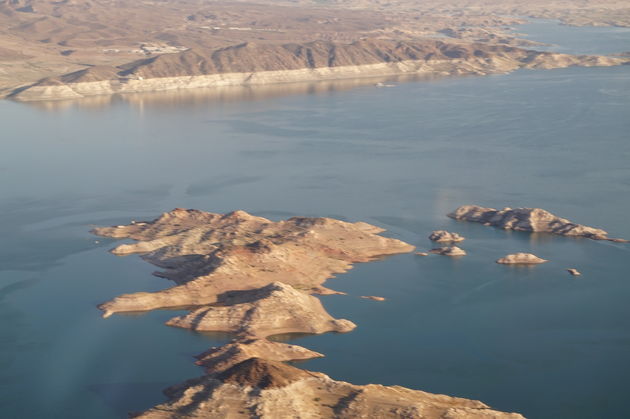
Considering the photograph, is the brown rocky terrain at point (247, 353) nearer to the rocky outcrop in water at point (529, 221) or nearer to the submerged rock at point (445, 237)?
the submerged rock at point (445, 237)

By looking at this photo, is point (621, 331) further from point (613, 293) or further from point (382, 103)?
point (382, 103)

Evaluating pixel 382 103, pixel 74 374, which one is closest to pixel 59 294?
pixel 74 374

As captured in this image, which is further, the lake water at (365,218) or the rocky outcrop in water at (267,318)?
the rocky outcrop in water at (267,318)

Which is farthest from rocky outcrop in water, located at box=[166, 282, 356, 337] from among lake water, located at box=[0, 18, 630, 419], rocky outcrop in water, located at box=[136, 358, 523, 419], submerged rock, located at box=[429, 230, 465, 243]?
submerged rock, located at box=[429, 230, 465, 243]

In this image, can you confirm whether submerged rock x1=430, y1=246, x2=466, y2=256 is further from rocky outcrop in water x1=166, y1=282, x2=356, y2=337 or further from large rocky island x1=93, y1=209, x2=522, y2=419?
rocky outcrop in water x1=166, y1=282, x2=356, y2=337

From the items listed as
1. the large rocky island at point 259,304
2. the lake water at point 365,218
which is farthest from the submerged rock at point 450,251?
the large rocky island at point 259,304

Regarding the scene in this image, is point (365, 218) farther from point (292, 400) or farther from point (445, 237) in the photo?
point (292, 400)
